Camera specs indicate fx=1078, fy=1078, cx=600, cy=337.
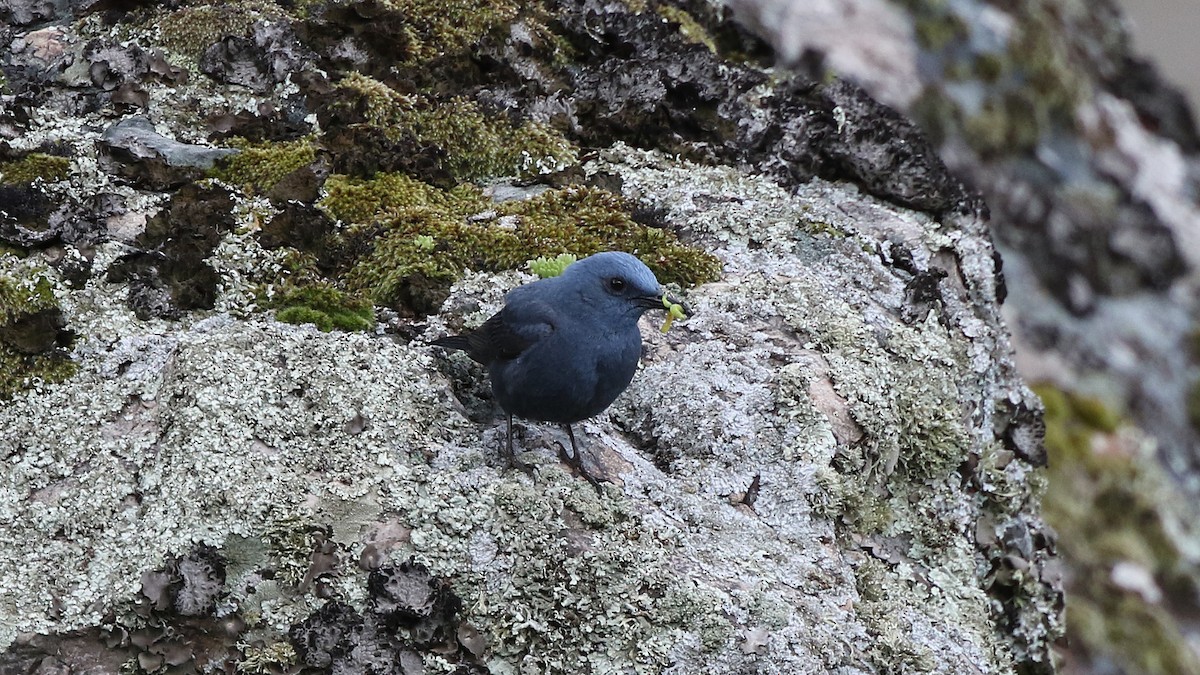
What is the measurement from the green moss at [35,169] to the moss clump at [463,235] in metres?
1.25

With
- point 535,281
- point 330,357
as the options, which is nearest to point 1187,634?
point 535,281

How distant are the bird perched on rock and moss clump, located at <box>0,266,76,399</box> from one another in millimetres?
1573

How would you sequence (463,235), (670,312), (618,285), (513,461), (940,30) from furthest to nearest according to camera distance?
1. (940,30)
2. (463,235)
3. (670,312)
4. (618,285)
5. (513,461)

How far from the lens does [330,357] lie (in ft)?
14.9

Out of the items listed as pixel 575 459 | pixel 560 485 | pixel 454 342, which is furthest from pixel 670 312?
pixel 560 485

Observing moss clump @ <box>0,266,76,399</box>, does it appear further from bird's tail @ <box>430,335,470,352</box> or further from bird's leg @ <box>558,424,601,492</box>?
bird's leg @ <box>558,424,601,492</box>

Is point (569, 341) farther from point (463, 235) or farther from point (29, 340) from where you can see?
point (29, 340)

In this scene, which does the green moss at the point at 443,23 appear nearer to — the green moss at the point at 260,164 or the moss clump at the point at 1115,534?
the green moss at the point at 260,164

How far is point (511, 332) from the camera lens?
4680 mm

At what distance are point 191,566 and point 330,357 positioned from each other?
110cm

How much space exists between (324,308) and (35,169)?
165 cm

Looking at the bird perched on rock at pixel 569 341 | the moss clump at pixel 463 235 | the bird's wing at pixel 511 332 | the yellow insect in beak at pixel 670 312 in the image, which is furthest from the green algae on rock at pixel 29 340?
the yellow insect in beak at pixel 670 312

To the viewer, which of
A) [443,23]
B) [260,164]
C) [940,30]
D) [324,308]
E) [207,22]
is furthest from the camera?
[940,30]

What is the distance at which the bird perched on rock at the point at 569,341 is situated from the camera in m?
4.52
